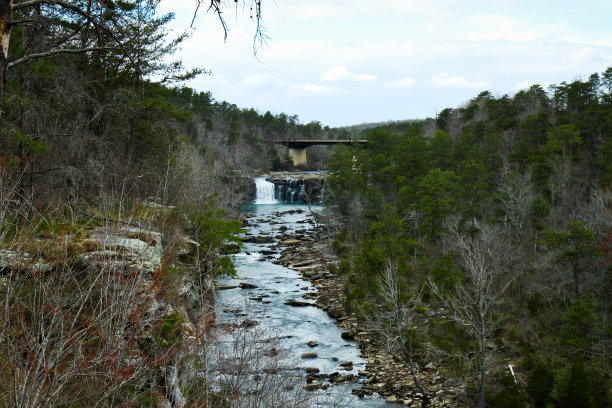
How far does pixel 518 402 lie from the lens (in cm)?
1422

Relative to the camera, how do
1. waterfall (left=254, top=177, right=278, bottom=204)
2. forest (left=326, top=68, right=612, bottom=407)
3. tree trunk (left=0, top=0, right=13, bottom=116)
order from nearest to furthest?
tree trunk (left=0, top=0, right=13, bottom=116) → forest (left=326, top=68, right=612, bottom=407) → waterfall (left=254, top=177, right=278, bottom=204)

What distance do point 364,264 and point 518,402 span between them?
11.3 meters

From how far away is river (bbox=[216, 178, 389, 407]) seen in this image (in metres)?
14.2

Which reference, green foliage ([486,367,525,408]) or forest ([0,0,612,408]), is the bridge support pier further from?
green foliage ([486,367,525,408])

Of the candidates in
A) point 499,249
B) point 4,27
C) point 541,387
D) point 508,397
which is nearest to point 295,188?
point 499,249

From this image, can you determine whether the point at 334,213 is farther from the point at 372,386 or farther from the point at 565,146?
the point at 372,386

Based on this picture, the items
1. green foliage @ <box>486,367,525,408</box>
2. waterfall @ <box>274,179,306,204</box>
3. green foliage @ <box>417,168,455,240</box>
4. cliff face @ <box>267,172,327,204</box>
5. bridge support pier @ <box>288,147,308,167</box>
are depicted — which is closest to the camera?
green foliage @ <box>486,367,525,408</box>

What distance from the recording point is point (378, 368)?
57.5 ft

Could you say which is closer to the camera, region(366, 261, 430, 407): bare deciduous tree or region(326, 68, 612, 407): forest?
region(326, 68, 612, 407): forest

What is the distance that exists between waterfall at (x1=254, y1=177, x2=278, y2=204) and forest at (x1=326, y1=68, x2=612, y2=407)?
20370 mm

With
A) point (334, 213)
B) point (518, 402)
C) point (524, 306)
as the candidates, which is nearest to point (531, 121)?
point (334, 213)

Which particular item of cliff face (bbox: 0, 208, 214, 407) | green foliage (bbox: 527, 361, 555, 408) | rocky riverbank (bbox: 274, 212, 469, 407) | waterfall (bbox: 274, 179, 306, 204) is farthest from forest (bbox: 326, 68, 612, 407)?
waterfall (bbox: 274, 179, 306, 204)

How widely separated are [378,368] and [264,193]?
48.6 metres

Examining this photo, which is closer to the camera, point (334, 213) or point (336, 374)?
point (336, 374)
